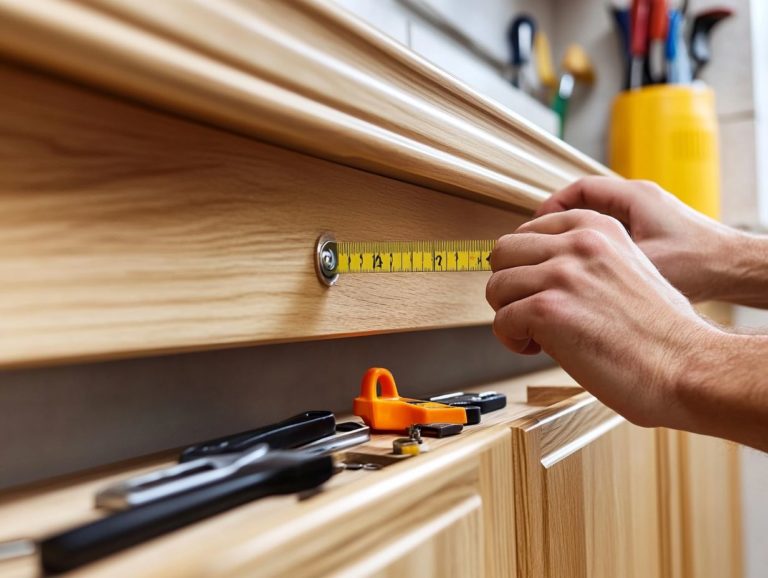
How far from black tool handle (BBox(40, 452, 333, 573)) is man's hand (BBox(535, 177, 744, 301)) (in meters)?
0.50

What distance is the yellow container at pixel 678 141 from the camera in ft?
4.63

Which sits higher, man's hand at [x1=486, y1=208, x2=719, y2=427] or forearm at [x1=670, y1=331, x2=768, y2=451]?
man's hand at [x1=486, y1=208, x2=719, y2=427]

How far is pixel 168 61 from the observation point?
303 mm

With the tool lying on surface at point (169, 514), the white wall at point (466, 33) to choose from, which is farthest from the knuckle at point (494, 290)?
the white wall at point (466, 33)

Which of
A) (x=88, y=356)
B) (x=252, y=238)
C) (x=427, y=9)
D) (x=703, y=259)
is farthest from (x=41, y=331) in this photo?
(x=427, y=9)

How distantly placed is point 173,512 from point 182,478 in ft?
0.09

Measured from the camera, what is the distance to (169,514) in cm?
26

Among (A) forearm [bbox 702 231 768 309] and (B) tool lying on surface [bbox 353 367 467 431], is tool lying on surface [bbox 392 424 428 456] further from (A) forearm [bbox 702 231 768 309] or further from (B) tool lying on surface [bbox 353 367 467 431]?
(A) forearm [bbox 702 231 768 309]

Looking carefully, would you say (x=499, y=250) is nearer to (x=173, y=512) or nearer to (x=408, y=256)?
(x=408, y=256)

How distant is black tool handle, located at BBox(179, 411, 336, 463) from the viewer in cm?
34

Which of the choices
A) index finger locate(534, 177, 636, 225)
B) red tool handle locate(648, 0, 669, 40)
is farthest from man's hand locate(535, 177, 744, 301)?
red tool handle locate(648, 0, 669, 40)

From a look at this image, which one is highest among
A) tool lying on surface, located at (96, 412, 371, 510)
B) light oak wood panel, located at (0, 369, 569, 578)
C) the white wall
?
the white wall

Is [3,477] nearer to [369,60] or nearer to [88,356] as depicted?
[88,356]

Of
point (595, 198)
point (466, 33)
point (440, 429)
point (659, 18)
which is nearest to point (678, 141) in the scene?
point (659, 18)
